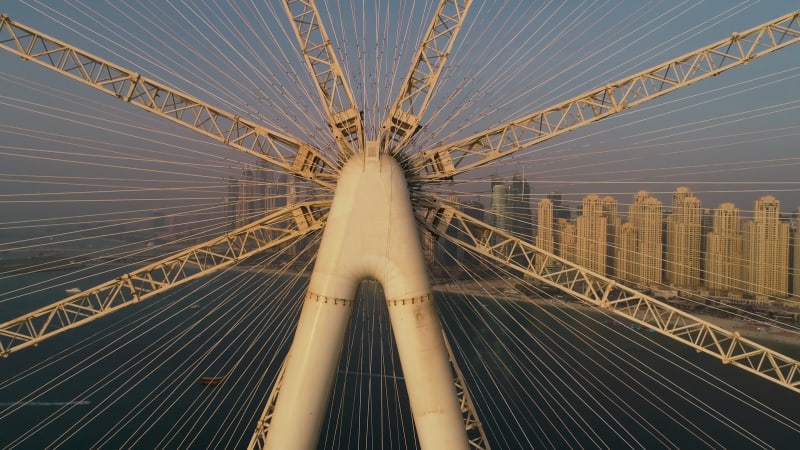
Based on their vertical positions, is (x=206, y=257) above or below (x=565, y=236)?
above

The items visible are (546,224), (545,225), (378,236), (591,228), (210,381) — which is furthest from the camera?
(210,381)

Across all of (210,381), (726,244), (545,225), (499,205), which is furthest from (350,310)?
(210,381)

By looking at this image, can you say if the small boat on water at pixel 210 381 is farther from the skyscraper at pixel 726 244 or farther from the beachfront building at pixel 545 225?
the skyscraper at pixel 726 244

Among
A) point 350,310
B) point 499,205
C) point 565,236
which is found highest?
point 499,205

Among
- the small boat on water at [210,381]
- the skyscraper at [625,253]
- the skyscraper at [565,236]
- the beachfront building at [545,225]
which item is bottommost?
the small boat on water at [210,381]

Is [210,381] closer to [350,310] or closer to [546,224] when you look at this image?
[546,224]

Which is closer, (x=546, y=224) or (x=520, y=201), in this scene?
(x=520, y=201)

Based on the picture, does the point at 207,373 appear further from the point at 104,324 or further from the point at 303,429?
the point at 303,429

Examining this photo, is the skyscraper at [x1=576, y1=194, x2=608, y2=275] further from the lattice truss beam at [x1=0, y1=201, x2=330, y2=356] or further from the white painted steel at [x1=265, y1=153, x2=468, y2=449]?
the lattice truss beam at [x1=0, y1=201, x2=330, y2=356]

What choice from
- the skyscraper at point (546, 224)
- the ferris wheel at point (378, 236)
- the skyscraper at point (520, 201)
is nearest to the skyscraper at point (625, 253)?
the skyscraper at point (546, 224)

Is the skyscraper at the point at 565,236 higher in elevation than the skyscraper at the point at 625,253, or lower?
higher

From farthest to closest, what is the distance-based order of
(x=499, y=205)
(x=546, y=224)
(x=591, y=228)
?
1. (x=546, y=224)
2. (x=591, y=228)
3. (x=499, y=205)
